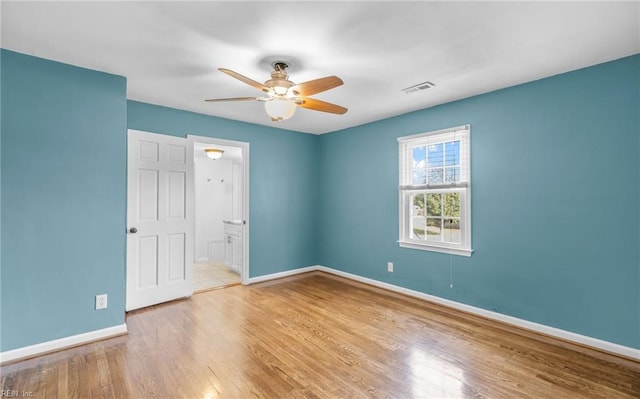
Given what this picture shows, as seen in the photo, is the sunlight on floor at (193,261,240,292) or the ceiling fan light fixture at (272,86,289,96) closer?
the ceiling fan light fixture at (272,86,289,96)

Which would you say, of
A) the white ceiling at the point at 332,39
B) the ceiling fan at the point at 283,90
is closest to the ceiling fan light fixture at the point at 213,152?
the white ceiling at the point at 332,39

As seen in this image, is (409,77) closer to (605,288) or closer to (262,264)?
(605,288)

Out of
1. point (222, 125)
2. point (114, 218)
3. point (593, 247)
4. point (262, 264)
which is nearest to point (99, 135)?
point (114, 218)

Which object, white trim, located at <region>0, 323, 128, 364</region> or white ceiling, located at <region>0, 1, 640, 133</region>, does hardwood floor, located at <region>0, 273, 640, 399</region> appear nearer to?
white trim, located at <region>0, 323, 128, 364</region>

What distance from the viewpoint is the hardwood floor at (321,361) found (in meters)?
2.12

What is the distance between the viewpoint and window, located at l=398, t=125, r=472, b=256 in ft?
12.1

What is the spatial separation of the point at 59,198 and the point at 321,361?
2668mm

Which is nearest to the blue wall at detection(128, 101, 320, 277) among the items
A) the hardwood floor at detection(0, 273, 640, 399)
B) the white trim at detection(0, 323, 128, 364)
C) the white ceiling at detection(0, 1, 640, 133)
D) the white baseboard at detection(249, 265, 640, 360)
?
the white baseboard at detection(249, 265, 640, 360)

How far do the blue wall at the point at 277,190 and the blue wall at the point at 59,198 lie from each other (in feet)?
4.21

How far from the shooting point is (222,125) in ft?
14.8

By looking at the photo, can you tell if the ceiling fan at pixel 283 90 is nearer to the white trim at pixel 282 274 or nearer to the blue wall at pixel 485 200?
the blue wall at pixel 485 200

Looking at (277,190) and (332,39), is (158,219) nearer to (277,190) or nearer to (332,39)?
(277,190)

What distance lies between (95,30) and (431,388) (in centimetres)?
346

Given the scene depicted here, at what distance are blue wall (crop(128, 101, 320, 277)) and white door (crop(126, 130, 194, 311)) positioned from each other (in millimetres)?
459
